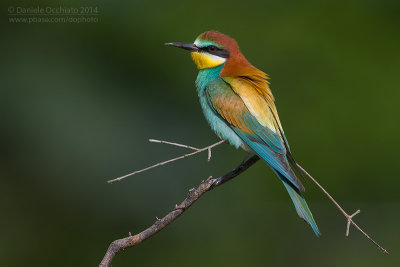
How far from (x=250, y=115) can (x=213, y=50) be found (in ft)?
1.67

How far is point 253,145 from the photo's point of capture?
3086mm

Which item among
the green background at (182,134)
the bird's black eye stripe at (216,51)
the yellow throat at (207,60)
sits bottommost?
the green background at (182,134)

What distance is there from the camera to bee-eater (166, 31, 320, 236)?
3.00 m

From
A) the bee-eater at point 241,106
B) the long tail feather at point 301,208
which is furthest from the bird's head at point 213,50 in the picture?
the long tail feather at point 301,208

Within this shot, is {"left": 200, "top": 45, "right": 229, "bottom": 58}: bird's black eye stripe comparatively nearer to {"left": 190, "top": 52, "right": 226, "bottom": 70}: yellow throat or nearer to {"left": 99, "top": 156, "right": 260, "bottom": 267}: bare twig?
{"left": 190, "top": 52, "right": 226, "bottom": 70}: yellow throat

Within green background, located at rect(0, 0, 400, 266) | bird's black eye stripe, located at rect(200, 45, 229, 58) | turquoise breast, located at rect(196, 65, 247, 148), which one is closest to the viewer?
turquoise breast, located at rect(196, 65, 247, 148)

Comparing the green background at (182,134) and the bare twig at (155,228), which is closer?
the bare twig at (155,228)

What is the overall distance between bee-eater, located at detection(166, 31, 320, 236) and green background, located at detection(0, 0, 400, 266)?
1.51 metres

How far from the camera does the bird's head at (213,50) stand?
3.45m

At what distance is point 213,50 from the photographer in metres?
3.46

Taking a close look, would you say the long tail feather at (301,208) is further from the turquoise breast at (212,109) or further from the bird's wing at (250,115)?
the turquoise breast at (212,109)

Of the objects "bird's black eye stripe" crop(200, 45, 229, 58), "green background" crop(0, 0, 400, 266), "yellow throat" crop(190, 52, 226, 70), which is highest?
"bird's black eye stripe" crop(200, 45, 229, 58)

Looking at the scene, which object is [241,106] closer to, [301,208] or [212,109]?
[212,109]

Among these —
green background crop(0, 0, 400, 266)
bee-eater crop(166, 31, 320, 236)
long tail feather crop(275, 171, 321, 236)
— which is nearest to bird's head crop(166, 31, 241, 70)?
bee-eater crop(166, 31, 320, 236)
